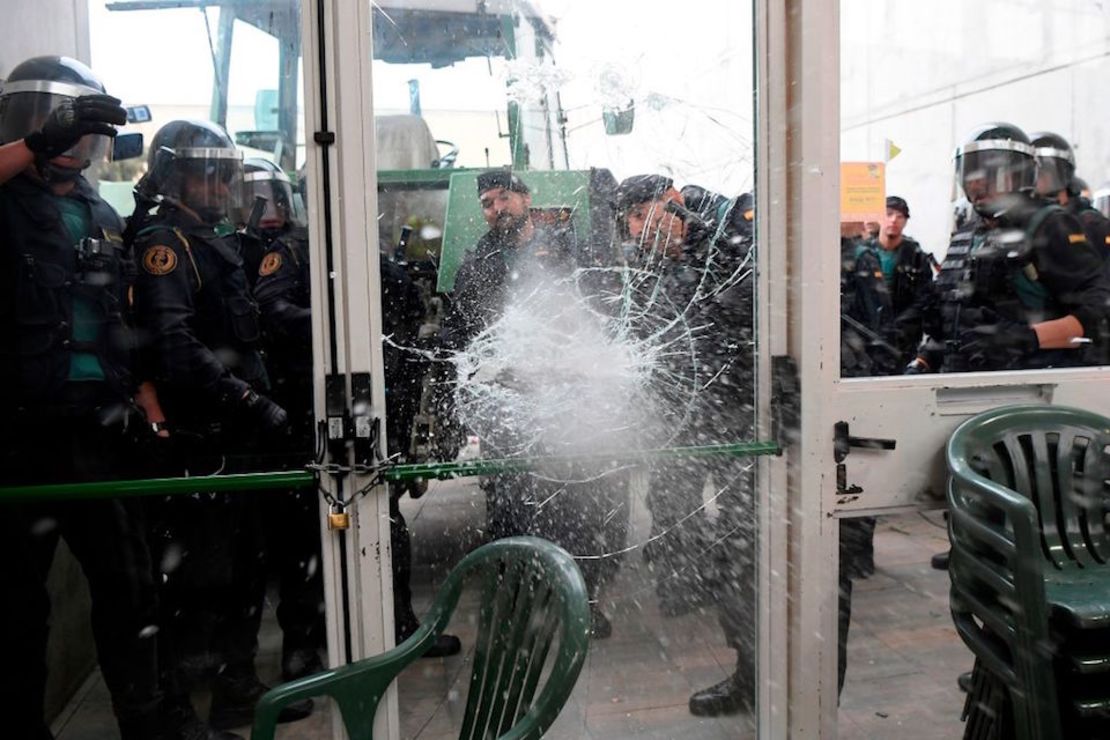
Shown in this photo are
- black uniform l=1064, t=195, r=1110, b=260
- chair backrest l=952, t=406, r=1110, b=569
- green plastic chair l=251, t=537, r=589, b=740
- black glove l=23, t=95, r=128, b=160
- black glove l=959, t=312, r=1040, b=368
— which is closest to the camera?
green plastic chair l=251, t=537, r=589, b=740

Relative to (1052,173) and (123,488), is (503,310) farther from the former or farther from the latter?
(1052,173)

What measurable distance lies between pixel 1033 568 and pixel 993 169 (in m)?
1.64

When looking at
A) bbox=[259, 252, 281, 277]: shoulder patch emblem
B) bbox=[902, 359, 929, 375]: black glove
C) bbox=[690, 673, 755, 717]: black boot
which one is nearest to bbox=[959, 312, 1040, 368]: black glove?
bbox=[902, 359, 929, 375]: black glove

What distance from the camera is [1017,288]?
9.36 feet

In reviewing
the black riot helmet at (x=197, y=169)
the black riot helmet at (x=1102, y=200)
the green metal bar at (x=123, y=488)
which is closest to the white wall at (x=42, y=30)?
the black riot helmet at (x=197, y=169)

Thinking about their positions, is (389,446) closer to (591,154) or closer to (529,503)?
(529,503)

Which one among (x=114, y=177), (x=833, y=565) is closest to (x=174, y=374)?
(x=114, y=177)

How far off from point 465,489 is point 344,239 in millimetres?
722

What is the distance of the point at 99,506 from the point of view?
227 centimetres

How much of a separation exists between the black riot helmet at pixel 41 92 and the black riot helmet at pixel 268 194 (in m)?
0.36

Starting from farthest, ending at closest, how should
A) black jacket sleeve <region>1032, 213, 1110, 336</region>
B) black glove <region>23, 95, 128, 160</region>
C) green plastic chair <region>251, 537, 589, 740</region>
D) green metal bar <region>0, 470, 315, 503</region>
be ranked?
black jacket sleeve <region>1032, 213, 1110, 336</region>
black glove <region>23, 95, 128, 160</region>
green metal bar <region>0, 470, 315, 503</region>
green plastic chair <region>251, 537, 589, 740</region>

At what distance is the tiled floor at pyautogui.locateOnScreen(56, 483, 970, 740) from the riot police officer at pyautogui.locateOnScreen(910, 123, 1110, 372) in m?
0.65

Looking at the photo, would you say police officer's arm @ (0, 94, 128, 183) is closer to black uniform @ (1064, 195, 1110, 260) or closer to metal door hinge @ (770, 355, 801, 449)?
metal door hinge @ (770, 355, 801, 449)

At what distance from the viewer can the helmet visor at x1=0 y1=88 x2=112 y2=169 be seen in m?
2.06
